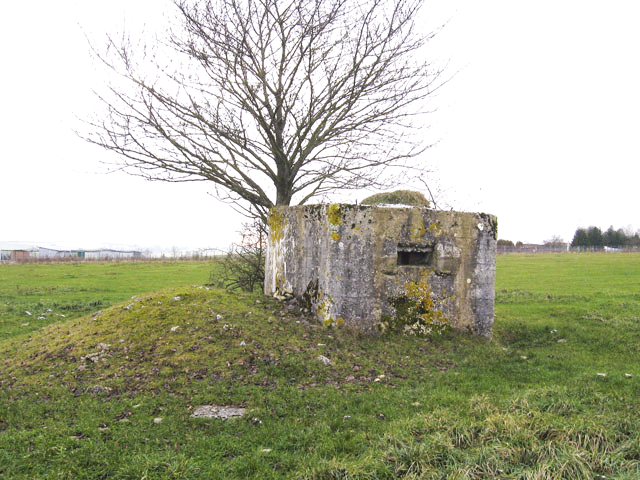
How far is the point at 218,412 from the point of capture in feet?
15.8

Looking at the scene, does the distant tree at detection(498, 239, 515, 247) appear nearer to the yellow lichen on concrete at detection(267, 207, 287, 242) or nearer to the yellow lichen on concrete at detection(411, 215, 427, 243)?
the yellow lichen on concrete at detection(267, 207, 287, 242)

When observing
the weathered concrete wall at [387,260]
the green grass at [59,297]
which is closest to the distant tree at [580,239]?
the green grass at [59,297]

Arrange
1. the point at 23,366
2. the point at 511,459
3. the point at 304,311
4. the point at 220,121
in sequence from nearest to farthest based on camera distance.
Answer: the point at 511,459 < the point at 23,366 < the point at 304,311 < the point at 220,121

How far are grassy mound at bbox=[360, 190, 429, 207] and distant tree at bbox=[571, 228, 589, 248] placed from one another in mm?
81900

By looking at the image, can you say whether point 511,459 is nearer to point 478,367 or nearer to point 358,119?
point 478,367

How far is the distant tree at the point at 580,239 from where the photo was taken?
263ft

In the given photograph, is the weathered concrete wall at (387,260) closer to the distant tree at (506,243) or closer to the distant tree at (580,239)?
the distant tree at (506,243)

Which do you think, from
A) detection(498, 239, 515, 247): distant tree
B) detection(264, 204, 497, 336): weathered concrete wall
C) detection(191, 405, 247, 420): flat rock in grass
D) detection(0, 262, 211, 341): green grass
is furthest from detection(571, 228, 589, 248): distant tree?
detection(191, 405, 247, 420): flat rock in grass

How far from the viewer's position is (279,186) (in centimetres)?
1152

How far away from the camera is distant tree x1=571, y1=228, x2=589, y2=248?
8017cm

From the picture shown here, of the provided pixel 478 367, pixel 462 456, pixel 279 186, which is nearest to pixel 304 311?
pixel 478 367

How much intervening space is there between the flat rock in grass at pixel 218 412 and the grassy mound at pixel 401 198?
6391 mm

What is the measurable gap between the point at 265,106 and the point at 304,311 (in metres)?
5.29

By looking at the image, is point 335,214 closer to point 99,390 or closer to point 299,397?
point 299,397
